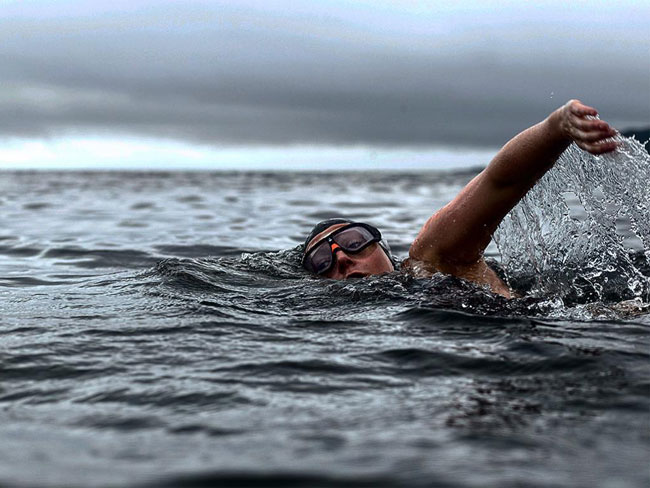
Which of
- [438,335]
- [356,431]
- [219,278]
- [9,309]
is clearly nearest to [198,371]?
[356,431]

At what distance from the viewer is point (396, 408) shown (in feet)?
10.7

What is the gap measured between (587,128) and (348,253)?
244 cm

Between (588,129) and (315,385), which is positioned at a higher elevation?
(588,129)

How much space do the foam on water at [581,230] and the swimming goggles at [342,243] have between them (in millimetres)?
1005

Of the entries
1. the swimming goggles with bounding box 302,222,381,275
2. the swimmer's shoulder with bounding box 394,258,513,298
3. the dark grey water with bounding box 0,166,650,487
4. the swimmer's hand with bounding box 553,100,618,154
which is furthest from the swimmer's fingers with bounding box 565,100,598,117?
the swimming goggles with bounding box 302,222,381,275

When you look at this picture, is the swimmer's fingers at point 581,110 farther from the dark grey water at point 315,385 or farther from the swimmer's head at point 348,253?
the swimmer's head at point 348,253

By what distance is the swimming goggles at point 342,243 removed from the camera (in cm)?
643

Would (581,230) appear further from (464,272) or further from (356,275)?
(356,275)

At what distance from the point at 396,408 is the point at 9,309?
3385 mm

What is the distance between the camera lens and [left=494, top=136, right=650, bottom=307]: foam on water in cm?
534

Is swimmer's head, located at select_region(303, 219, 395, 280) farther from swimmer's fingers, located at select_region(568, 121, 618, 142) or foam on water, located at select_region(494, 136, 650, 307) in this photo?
swimmer's fingers, located at select_region(568, 121, 618, 142)

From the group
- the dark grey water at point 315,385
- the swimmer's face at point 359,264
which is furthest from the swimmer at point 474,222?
the dark grey water at point 315,385

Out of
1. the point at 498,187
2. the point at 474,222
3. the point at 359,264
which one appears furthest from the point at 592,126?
the point at 359,264

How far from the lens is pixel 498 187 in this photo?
17.4 feet
